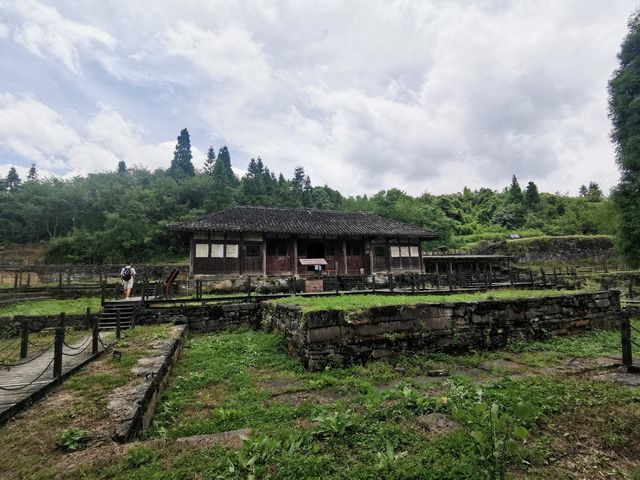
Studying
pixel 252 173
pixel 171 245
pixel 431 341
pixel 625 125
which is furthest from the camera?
pixel 252 173

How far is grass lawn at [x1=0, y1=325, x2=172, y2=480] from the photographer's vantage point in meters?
3.03

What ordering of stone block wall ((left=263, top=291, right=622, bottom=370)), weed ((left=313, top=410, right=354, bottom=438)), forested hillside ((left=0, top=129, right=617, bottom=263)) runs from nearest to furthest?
1. weed ((left=313, top=410, right=354, bottom=438))
2. stone block wall ((left=263, top=291, right=622, bottom=370))
3. forested hillside ((left=0, top=129, right=617, bottom=263))

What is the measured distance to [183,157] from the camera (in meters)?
61.5

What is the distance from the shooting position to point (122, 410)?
404cm

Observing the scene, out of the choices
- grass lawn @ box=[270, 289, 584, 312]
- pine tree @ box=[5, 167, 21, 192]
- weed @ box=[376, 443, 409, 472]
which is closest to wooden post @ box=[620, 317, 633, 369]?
grass lawn @ box=[270, 289, 584, 312]

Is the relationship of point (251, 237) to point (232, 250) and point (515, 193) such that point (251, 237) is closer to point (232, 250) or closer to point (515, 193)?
point (232, 250)

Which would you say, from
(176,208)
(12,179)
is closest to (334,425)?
(176,208)

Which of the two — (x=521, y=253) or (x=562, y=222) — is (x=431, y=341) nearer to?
(x=521, y=253)

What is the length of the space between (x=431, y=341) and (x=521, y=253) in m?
35.5

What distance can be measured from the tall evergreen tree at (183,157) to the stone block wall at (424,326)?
191 ft

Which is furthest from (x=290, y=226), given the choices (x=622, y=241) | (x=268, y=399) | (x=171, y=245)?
(x=171, y=245)

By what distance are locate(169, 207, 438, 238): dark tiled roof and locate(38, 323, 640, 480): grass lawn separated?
14.2 meters

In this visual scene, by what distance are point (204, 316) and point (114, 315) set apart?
11.1ft

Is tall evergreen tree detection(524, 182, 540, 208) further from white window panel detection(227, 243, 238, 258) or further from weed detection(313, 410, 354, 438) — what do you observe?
weed detection(313, 410, 354, 438)
